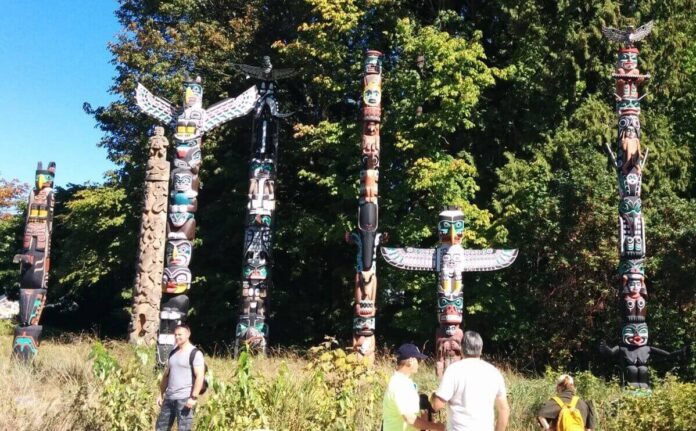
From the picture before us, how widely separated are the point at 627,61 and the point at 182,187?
7.53 meters

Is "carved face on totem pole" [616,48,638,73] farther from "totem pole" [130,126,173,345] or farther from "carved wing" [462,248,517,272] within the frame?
"totem pole" [130,126,173,345]

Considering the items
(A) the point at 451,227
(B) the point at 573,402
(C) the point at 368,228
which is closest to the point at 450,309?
(A) the point at 451,227

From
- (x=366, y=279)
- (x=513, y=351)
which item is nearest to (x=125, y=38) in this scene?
(x=366, y=279)

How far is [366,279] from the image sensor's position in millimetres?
10859

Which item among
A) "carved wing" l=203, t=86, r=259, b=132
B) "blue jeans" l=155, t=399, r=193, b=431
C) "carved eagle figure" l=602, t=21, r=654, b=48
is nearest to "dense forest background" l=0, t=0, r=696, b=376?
"carved eagle figure" l=602, t=21, r=654, b=48

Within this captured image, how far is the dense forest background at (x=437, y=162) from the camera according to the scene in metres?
13.3

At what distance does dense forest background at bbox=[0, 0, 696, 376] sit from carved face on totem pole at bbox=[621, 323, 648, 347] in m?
2.92

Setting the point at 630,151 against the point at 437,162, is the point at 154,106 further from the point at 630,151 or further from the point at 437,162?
the point at 630,151

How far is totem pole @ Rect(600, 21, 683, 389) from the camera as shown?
9302mm

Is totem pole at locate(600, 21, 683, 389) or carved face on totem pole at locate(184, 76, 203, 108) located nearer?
totem pole at locate(600, 21, 683, 389)

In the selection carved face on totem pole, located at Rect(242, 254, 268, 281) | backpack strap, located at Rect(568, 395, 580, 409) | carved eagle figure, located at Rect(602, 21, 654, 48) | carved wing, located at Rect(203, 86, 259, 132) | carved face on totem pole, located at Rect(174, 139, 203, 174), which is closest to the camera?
backpack strap, located at Rect(568, 395, 580, 409)

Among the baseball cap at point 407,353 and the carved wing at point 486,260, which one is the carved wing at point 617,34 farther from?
the baseball cap at point 407,353

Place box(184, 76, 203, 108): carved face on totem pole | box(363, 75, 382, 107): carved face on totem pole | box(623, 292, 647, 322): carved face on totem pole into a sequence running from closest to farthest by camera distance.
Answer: box(623, 292, 647, 322): carved face on totem pole < box(184, 76, 203, 108): carved face on totem pole < box(363, 75, 382, 107): carved face on totem pole

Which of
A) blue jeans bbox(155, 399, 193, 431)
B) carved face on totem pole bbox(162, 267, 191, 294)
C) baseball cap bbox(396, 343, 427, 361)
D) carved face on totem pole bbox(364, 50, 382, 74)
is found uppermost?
carved face on totem pole bbox(364, 50, 382, 74)
